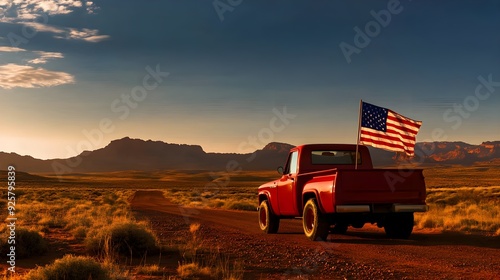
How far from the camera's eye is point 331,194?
11.5 meters

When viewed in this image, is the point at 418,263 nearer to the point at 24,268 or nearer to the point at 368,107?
the point at 368,107

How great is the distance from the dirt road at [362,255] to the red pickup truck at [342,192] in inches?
22.5

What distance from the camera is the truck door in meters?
13.6

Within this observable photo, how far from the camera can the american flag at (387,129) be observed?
45.8 feet

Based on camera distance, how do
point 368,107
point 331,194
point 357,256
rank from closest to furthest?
point 357,256 → point 331,194 → point 368,107

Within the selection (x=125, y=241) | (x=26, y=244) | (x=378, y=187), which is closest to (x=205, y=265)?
(x=125, y=241)

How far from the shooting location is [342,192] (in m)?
11.4

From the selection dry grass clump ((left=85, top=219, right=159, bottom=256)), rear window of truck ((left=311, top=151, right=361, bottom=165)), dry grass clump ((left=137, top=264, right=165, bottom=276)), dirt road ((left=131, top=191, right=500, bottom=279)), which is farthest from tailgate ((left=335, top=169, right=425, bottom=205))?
dry grass clump ((left=85, top=219, right=159, bottom=256))

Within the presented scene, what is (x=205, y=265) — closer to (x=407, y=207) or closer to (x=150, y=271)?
(x=150, y=271)

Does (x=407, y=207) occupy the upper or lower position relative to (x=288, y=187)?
lower

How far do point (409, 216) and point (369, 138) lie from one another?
2.33 meters

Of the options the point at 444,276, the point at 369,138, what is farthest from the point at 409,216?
the point at 444,276

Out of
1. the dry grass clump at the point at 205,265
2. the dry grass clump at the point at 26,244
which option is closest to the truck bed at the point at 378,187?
the dry grass clump at the point at 205,265

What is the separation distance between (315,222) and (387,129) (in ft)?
11.9
